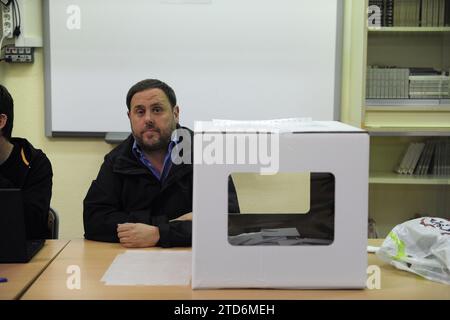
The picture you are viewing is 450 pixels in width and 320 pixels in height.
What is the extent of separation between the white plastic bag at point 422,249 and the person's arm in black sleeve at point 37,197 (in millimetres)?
1113

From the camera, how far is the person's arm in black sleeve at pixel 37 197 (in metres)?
1.77

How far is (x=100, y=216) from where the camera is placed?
172cm

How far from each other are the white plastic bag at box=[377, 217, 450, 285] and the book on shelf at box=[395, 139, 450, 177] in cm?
184

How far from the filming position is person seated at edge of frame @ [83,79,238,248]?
62.5 inches

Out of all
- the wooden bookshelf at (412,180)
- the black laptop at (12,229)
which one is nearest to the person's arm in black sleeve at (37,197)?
the black laptop at (12,229)

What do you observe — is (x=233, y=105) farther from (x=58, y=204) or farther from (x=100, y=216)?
(x=100, y=216)

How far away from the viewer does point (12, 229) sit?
1.30 meters

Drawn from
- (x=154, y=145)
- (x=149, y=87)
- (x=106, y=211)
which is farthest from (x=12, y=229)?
(x=149, y=87)

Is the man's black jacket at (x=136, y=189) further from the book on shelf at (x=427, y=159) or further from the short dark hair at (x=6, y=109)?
the book on shelf at (x=427, y=159)

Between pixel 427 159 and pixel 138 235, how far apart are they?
2132mm

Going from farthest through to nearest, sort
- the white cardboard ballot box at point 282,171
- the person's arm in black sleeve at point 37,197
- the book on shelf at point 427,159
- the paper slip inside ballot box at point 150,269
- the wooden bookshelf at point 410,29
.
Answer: the book on shelf at point 427,159
the wooden bookshelf at point 410,29
the person's arm in black sleeve at point 37,197
the paper slip inside ballot box at point 150,269
the white cardboard ballot box at point 282,171

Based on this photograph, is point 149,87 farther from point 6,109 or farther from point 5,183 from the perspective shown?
point 5,183

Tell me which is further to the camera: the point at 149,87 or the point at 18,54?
the point at 18,54

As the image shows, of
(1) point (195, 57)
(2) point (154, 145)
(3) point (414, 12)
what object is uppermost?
(3) point (414, 12)
